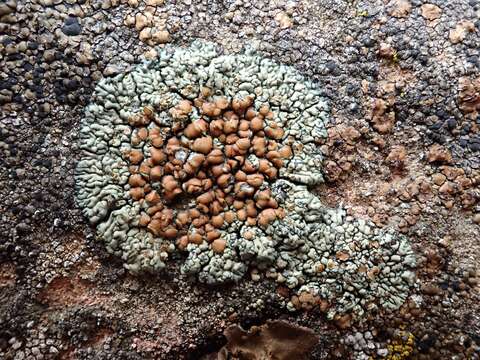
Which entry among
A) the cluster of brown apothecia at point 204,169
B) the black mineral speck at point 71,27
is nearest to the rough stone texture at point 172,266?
the black mineral speck at point 71,27

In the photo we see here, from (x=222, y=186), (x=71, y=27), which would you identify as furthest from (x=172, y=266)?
(x=71, y=27)

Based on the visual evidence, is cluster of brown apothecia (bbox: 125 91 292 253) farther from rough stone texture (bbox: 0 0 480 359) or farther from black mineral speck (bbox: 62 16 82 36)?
black mineral speck (bbox: 62 16 82 36)

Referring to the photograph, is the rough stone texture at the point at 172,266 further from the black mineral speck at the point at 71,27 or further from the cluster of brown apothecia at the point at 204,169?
the cluster of brown apothecia at the point at 204,169

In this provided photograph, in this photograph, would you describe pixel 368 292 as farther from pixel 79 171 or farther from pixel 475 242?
pixel 79 171

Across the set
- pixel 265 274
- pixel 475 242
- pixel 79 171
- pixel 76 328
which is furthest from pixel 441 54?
pixel 76 328

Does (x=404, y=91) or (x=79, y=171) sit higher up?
(x=404, y=91)

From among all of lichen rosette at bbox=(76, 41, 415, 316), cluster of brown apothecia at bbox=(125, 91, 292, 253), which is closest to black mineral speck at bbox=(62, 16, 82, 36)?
lichen rosette at bbox=(76, 41, 415, 316)

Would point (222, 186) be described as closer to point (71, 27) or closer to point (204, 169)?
point (204, 169)
